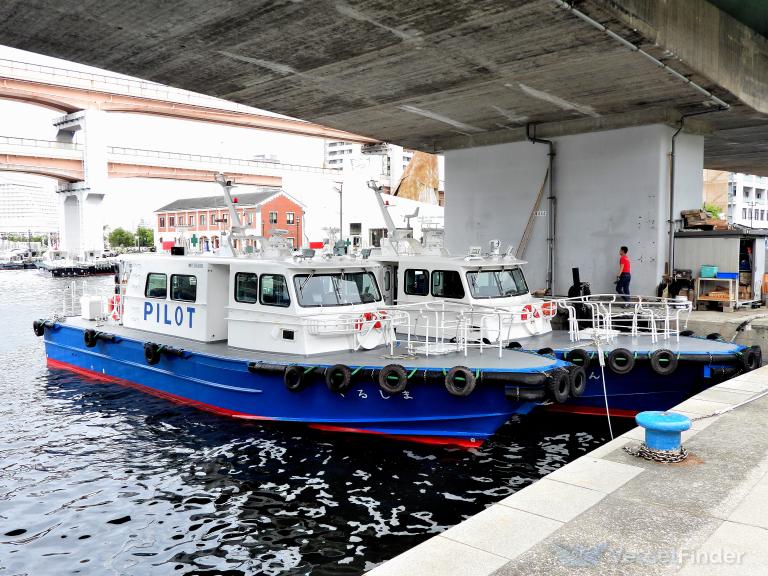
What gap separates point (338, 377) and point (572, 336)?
494cm

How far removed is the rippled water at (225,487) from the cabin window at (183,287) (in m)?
2.23

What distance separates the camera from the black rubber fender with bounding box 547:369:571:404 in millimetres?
9008

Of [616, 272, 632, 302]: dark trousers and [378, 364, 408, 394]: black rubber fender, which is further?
[616, 272, 632, 302]: dark trousers

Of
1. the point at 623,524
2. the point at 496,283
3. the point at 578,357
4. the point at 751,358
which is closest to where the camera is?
the point at 623,524

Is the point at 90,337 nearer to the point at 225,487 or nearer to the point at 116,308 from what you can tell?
the point at 116,308

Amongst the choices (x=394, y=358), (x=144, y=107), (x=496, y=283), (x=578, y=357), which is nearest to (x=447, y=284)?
(x=496, y=283)

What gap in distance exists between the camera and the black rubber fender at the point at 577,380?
9.54 meters

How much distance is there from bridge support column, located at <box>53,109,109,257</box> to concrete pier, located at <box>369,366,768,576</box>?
62.5 metres

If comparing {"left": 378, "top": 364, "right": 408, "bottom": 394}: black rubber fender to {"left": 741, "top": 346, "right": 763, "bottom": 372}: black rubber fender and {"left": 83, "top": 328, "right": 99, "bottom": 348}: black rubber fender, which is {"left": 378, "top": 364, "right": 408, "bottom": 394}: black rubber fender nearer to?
{"left": 741, "top": 346, "right": 763, "bottom": 372}: black rubber fender

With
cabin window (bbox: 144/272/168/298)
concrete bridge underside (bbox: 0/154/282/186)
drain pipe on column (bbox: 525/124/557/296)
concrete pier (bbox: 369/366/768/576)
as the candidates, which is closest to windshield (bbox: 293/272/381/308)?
cabin window (bbox: 144/272/168/298)

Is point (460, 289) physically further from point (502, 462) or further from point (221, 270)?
point (221, 270)

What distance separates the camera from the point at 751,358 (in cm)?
1100

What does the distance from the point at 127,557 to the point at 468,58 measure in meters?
10.2

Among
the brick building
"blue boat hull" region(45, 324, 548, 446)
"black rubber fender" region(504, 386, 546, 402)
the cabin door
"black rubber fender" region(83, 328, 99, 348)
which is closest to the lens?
"black rubber fender" region(504, 386, 546, 402)
